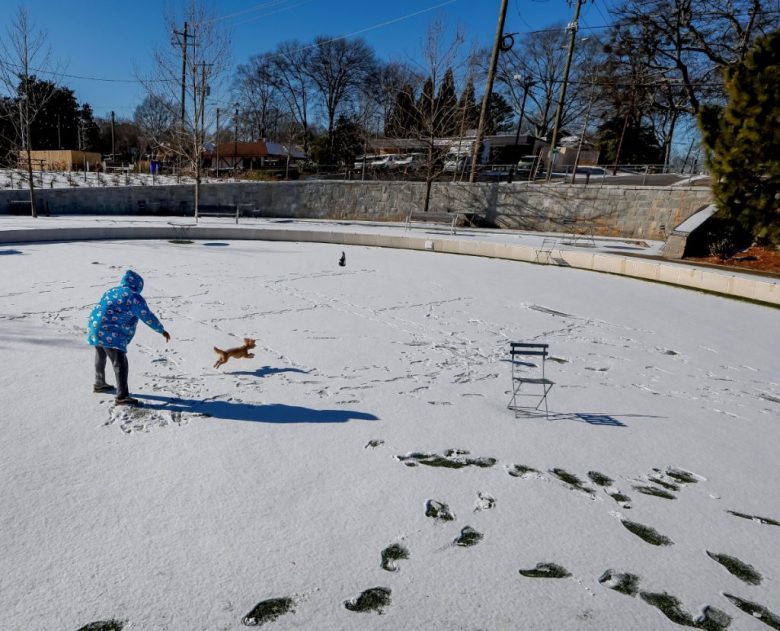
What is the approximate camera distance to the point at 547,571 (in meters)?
3.07

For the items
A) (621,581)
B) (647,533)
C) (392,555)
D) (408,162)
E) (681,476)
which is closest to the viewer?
(621,581)

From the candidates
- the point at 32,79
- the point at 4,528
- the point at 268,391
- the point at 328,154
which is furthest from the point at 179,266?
the point at 328,154

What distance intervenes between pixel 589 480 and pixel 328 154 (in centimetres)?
4234

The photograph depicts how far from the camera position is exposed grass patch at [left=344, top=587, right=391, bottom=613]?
8.91ft

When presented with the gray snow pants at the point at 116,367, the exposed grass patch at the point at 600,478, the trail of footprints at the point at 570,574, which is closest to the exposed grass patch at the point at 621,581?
the trail of footprints at the point at 570,574

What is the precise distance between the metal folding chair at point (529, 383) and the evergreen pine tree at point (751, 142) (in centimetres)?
1050

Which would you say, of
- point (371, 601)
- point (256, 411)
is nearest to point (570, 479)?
point (371, 601)

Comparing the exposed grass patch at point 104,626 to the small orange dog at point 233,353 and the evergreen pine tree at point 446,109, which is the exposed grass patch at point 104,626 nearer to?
the small orange dog at point 233,353

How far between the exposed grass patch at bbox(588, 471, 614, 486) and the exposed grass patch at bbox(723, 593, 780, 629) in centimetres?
117

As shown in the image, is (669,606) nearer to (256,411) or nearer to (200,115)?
(256,411)

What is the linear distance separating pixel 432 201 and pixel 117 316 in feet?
70.3

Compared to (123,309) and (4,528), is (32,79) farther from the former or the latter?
(4,528)

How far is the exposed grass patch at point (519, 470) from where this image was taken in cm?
410

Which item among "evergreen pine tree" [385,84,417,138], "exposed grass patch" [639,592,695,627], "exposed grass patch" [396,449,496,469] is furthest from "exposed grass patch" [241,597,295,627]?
"evergreen pine tree" [385,84,417,138]
